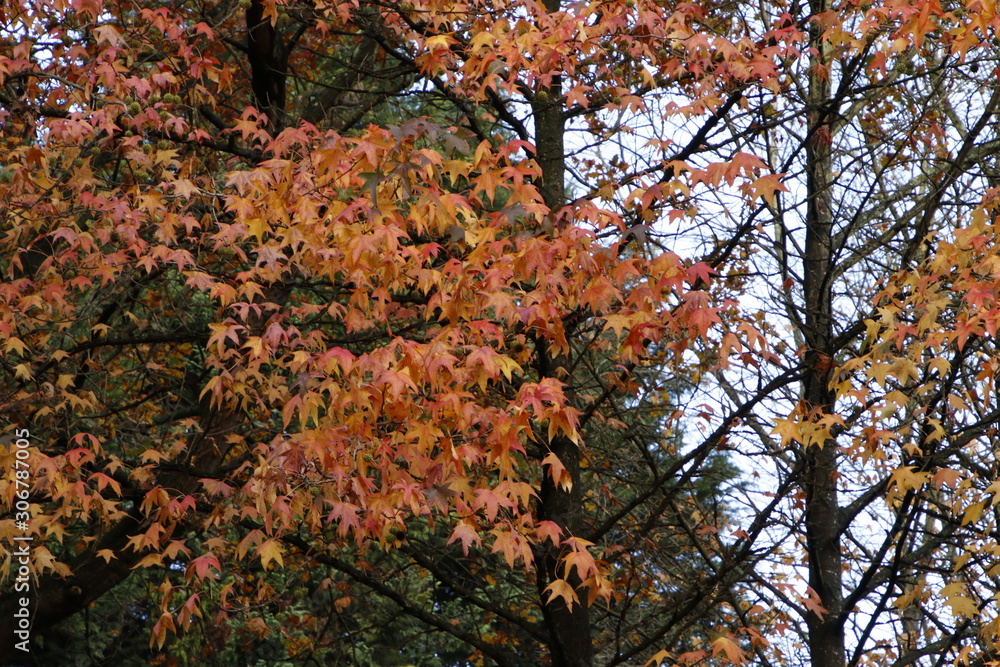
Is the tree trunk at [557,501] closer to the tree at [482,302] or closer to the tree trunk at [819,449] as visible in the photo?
the tree at [482,302]

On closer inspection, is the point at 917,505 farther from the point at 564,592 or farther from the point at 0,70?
the point at 0,70

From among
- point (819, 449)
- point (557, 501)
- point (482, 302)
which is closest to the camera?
point (482, 302)

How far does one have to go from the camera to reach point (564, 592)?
532 centimetres

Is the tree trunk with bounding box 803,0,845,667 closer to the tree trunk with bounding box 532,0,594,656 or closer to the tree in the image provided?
the tree

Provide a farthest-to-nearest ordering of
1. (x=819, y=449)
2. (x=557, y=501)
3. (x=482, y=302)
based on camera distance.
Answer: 1. (x=819, y=449)
2. (x=557, y=501)
3. (x=482, y=302)

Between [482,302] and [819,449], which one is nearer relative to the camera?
[482,302]

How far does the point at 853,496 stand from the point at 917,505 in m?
3.58

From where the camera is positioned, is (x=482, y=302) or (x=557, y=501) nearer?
(x=482, y=302)


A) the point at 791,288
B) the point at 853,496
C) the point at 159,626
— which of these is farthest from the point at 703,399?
the point at 159,626

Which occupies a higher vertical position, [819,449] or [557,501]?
[819,449]

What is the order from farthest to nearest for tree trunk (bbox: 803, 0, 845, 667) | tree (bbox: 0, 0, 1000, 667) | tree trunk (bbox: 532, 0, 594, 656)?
tree trunk (bbox: 803, 0, 845, 667) → tree trunk (bbox: 532, 0, 594, 656) → tree (bbox: 0, 0, 1000, 667)

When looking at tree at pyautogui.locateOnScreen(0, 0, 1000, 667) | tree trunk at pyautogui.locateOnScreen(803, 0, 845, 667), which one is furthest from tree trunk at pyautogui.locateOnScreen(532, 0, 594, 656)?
tree trunk at pyautogui.locateOnScreen(803, 0, 845, 667)

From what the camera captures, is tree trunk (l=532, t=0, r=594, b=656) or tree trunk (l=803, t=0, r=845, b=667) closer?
tree trunk (l=532, t=0, r=594, b=656)

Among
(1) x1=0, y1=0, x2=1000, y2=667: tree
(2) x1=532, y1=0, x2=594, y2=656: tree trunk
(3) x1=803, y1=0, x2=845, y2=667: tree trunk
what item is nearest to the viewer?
(1) x1=0, y1=0, x2=1000, y2=667: tree
